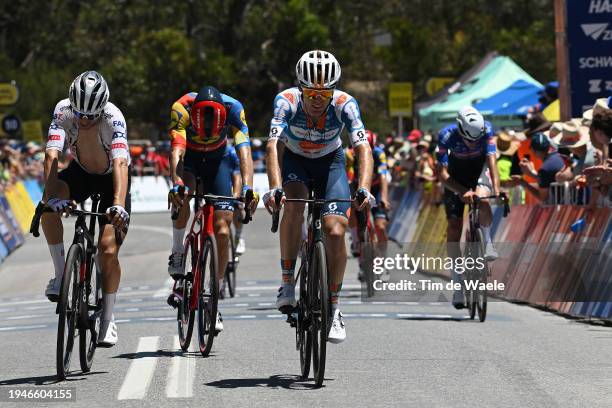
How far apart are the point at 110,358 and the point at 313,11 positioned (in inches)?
2356

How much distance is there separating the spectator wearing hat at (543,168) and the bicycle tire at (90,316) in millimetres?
7577

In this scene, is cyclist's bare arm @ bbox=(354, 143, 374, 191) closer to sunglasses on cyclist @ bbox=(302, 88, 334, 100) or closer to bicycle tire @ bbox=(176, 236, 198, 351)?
sunglasses on cyclist @ bbox=(302, 88, 334, 100)

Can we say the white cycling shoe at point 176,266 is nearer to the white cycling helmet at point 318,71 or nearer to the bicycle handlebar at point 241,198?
the bicycle handlebar at point 241,198

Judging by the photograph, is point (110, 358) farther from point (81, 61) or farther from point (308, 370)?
point (81, 61)

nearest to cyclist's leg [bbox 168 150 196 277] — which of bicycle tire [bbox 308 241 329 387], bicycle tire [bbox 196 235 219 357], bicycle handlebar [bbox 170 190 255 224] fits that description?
bicycle handlebar [bbox 170 190 255 224]

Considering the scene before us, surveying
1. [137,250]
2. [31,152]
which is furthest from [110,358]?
[31,152]

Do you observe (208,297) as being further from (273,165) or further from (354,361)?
(273,165)

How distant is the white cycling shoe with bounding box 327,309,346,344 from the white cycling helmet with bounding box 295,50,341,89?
1.52 m

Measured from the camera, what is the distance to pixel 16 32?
251 ft

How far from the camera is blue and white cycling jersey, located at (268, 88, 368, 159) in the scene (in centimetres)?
1030

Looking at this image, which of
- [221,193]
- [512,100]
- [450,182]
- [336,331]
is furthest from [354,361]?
[512,100]

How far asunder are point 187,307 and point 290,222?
170 cm

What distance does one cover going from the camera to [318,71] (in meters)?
10.0

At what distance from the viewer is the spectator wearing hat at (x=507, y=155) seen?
2005 centimetres
